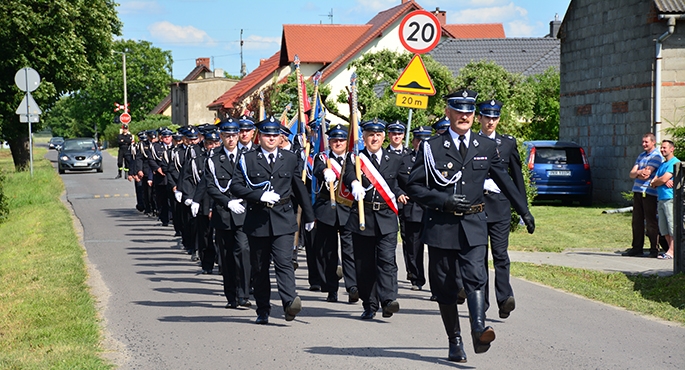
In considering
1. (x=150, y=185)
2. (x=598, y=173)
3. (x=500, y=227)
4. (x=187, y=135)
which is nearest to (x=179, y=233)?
(x=187, y=135)

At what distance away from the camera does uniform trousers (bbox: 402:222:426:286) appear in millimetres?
11117

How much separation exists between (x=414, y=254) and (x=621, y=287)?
2.42m

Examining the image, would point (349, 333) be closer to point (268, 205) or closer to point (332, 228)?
point (268, 205)

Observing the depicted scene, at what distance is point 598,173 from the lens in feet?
84.8

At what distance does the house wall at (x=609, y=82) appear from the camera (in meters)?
23.4

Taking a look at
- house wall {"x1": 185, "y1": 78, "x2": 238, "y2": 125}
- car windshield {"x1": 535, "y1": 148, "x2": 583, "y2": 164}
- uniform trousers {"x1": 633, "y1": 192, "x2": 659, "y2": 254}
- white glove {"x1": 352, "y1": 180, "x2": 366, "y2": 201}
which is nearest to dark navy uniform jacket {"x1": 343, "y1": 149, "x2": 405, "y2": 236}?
white glove {"x1": 352, "y1": 180, "x2": 366, "y2": 201}

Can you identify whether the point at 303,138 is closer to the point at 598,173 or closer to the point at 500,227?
the point at 500,227

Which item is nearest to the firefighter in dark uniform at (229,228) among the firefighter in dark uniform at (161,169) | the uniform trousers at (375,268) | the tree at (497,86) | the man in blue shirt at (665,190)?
the uniform trousers at (375,268)

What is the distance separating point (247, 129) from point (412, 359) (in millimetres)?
3397

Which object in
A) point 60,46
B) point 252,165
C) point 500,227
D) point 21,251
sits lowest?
point 21,251

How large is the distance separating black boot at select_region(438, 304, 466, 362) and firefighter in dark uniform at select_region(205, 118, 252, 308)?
3.19m

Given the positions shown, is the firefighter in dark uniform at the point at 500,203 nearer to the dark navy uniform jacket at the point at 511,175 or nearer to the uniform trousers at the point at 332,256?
the dark navy uniform jacket at the point at 511,175

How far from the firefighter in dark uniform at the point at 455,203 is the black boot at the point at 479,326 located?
5 cm

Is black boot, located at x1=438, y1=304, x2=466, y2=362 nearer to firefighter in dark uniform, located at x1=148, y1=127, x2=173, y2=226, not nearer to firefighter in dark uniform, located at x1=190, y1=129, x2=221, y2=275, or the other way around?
firefighter in dark uniform, located at x1=190, y1=129, x2=221, y2=275
